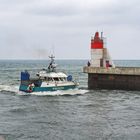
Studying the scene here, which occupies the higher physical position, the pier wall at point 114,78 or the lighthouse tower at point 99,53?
the lighthouse tower at point 99,53

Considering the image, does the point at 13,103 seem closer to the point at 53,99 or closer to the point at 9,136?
the point at 53,99

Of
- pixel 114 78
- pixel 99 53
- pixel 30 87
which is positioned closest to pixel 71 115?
pixel 30 87

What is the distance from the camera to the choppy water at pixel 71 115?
27078 millimetres

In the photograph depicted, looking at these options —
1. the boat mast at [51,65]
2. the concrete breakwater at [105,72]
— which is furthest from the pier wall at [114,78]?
the boat mast at [51,65]

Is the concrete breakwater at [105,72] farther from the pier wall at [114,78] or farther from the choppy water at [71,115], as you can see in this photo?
the choppy water at [71,115]

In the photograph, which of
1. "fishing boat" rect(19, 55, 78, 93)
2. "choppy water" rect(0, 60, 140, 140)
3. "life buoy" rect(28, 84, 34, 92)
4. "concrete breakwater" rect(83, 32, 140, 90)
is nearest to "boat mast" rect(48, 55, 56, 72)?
"fishing boat" rect(19, 55, 78, 93)

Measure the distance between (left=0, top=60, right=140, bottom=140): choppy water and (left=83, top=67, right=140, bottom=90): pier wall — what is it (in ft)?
2.42

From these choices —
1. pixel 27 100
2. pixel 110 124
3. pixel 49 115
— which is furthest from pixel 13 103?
pixel 110 124

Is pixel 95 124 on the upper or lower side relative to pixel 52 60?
lower

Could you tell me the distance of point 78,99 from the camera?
46.6 meters

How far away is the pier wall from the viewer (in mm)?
48875

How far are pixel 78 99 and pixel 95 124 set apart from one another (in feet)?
53.3

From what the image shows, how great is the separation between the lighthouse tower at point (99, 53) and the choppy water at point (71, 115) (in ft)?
13.8

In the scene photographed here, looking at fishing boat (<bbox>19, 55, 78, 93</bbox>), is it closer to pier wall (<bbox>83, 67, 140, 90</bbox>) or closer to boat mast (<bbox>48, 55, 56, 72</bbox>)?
boat mast (<bbox>48, 55, 56, 72</bbox>)
